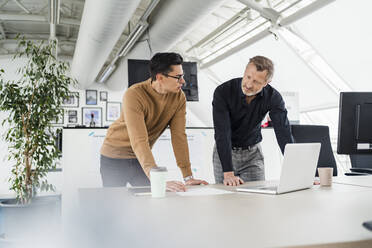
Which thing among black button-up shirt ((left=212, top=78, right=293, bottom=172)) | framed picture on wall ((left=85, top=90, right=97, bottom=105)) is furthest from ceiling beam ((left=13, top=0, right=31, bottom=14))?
black button-up shirt ((left=212, top=78, right=293, bottom=172))

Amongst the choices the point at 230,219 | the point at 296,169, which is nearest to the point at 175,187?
the point at 296,169

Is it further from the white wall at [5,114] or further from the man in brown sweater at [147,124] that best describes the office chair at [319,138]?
the white wall at [5,114]

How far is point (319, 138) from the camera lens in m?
2.66

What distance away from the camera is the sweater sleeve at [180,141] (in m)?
1.79

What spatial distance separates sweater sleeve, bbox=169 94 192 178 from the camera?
70.6 inches

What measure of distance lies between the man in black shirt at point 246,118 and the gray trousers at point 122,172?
0.48 metres

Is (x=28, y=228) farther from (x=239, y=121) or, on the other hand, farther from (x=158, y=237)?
(x=158, y=237)

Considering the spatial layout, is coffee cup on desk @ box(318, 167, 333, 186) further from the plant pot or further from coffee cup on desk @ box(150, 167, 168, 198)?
the plant pot

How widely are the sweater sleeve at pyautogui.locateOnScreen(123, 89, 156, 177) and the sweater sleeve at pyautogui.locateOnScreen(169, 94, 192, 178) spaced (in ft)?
0.77

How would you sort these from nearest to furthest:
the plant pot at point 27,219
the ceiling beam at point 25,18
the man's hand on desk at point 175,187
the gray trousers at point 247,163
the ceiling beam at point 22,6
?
the man's hand on desk at point 175,187, the gray trousers at point 247,163, the plant pot at point 27,219, the ceiling beam at point 22,6, the ceiling beam at point 25,18

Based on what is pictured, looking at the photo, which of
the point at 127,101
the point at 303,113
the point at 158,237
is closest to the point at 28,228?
the point at 127,101

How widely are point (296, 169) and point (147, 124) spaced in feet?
2.82

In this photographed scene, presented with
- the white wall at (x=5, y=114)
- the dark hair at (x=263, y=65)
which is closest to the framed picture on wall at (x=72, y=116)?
the white wall at (x=5, y=114)

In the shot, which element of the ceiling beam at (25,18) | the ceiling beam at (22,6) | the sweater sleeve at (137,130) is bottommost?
the sweater sleeve at (137,130)
